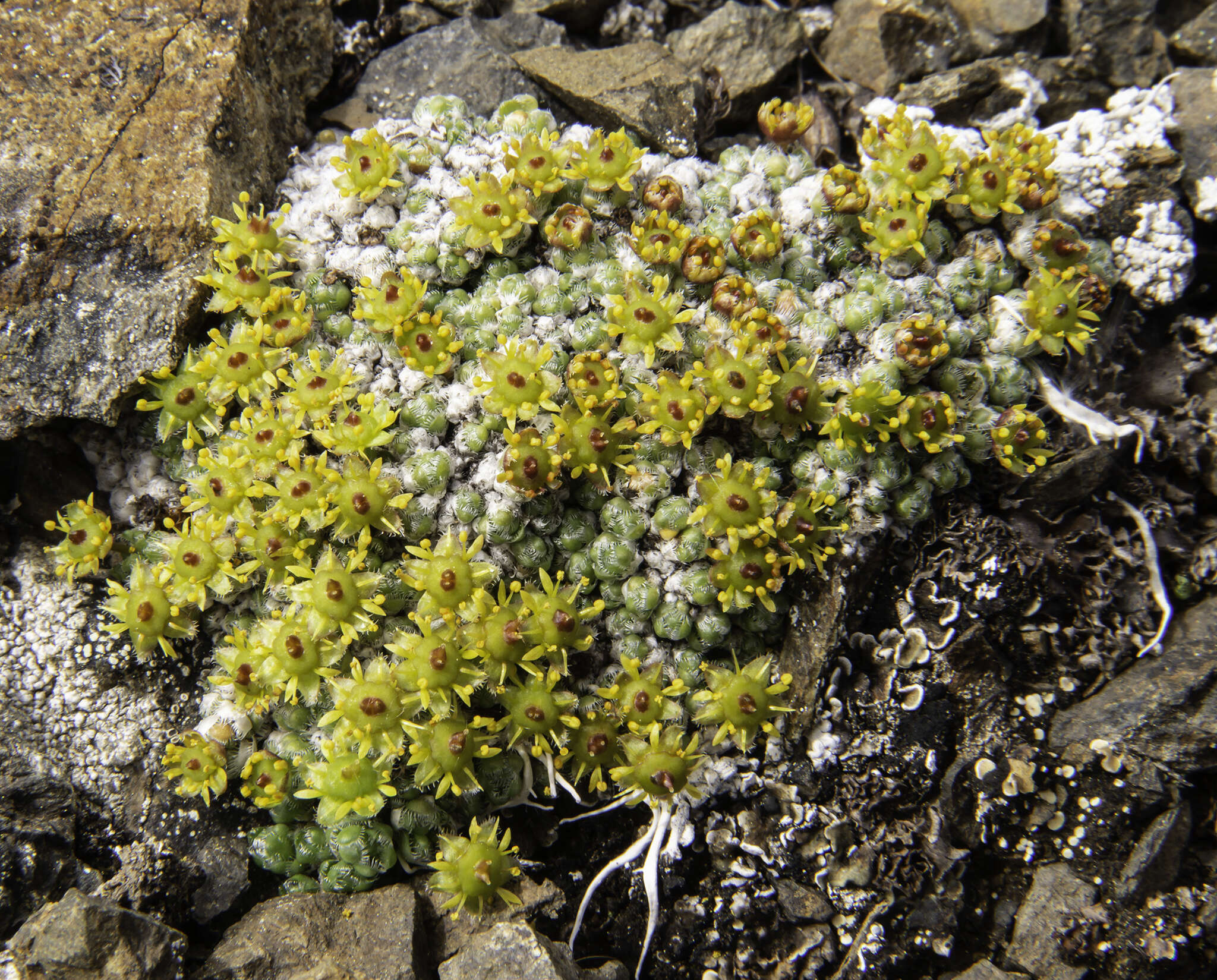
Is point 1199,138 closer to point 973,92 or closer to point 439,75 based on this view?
point 973,92

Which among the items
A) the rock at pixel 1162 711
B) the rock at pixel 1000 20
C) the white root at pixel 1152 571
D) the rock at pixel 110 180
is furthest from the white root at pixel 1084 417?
the rock at pixel 110 180

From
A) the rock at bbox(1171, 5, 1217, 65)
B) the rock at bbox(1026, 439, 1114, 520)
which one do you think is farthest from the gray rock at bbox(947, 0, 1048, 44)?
the rock at bbox(1026, 439, 1114, 520)

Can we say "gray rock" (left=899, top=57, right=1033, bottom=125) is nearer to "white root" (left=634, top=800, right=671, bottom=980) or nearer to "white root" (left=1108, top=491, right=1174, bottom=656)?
"white root" (left=1108, top=491, right=1174, bottom=656)

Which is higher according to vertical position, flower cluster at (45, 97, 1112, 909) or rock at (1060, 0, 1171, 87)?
rock at (1060, 0, 1171, 87)

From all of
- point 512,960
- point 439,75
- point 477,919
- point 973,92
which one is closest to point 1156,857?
point 512,960

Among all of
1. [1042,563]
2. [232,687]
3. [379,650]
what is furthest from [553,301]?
[1042,563]

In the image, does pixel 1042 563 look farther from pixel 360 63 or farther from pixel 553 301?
pixel 360 63
